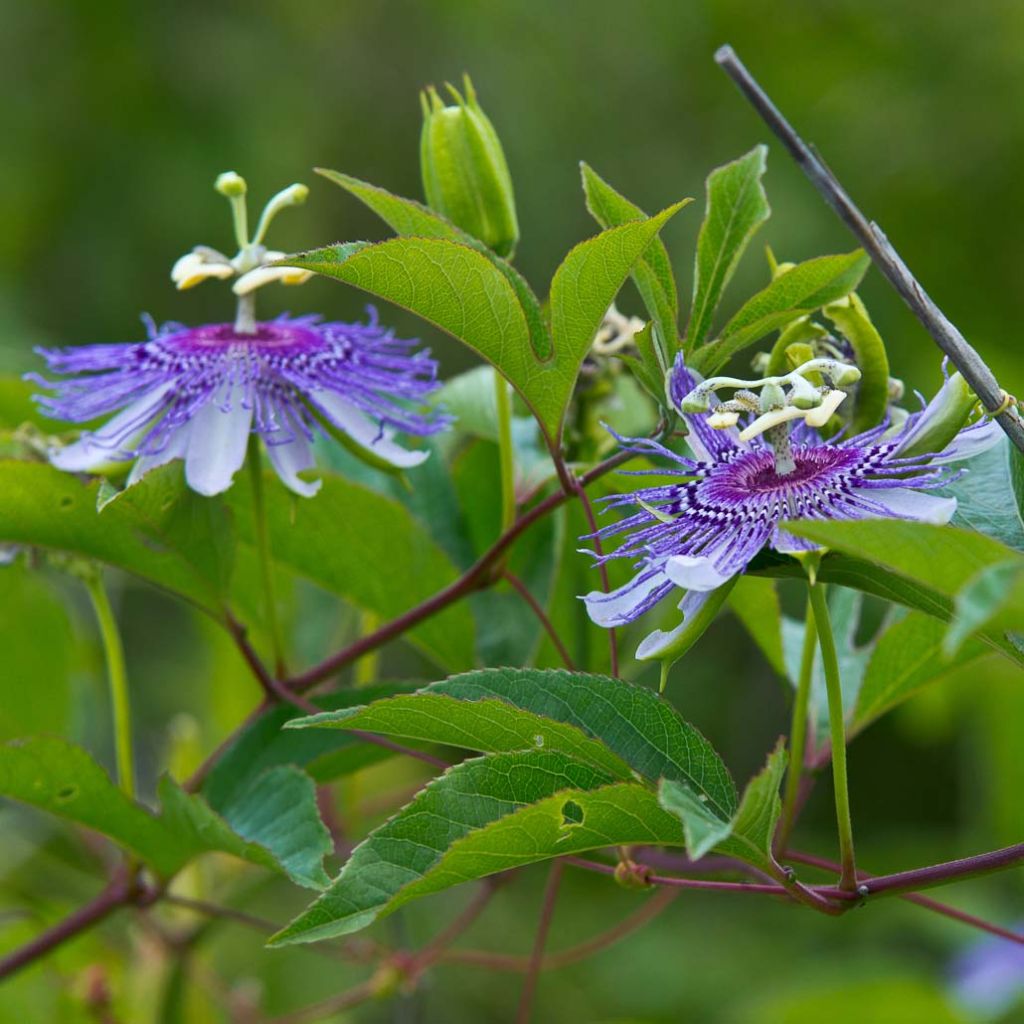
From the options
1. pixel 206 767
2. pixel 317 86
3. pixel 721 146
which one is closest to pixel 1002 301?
pixel 721 146

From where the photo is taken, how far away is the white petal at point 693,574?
2.04 ft

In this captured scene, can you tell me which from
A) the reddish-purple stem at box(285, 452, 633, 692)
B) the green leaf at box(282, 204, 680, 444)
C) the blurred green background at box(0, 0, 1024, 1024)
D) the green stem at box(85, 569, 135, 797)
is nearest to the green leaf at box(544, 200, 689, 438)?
the green leaf at box(282, 204, 680, 444)

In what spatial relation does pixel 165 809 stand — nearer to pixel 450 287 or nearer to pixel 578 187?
pixel 450 287

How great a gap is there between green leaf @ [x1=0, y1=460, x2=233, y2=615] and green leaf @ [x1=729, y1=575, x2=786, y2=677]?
33cm

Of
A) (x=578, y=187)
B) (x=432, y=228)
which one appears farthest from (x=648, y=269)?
(x=578, y=187)

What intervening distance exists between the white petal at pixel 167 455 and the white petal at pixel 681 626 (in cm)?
34

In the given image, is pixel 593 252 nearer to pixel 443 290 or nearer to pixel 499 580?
pixel 443 290

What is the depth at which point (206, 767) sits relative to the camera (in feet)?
3.10

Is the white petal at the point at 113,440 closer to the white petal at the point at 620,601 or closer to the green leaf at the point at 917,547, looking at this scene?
the white petal at the point at 620,601

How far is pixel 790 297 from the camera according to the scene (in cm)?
76

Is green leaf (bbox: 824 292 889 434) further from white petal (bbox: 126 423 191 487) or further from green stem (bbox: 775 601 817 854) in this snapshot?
white petal (bbox: 126 423 191 487)

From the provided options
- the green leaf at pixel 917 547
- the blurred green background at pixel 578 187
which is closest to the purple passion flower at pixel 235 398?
the green leaf at pixel 917 547

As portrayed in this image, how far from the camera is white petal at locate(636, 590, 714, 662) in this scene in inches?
25.8

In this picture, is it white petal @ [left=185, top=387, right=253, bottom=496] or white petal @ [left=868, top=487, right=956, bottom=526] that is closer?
white petal @ [left=868, top=487, right=956, bottom=526]
